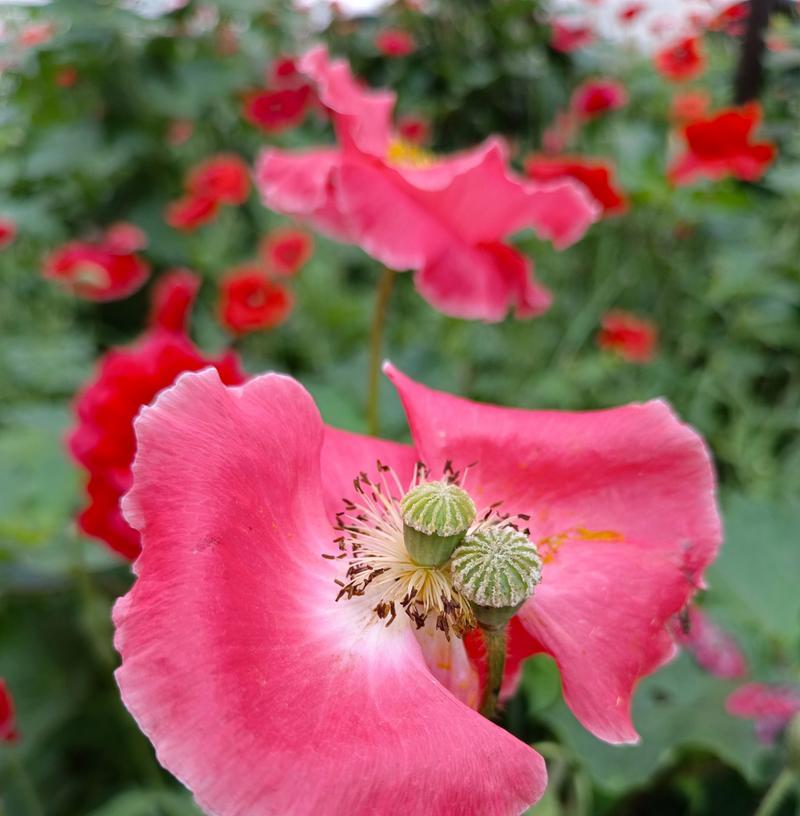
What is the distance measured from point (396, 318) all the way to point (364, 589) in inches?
66.1

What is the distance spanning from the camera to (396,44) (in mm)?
1731

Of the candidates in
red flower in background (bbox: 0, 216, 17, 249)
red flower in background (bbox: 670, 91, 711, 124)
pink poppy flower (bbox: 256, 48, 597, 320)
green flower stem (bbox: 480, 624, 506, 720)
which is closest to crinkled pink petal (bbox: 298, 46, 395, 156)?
pink poppy flower (bbox: 256, 48, 597, 320)

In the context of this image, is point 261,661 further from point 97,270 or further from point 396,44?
point 396,44

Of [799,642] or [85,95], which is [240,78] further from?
[799,642]

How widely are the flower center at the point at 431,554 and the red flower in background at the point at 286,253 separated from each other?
1.46 metres

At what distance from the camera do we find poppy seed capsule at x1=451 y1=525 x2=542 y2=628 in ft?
1.31

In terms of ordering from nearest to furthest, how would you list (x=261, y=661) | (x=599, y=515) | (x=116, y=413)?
(x=261, y=661)
(x=599, y=515)
(x=116, y=413)

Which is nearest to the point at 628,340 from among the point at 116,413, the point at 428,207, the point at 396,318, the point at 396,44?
the point at 396,318

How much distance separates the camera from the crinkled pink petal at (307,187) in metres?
0.89

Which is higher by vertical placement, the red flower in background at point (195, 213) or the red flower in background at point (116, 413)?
the red flower in background at point (116, 413)

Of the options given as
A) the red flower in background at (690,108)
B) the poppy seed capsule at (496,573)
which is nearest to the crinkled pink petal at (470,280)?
the poppy seed capsule at (496,573)

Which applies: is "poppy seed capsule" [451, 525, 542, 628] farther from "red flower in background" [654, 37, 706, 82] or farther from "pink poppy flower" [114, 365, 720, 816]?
"red flower in background" [654, 37, 706, 82]

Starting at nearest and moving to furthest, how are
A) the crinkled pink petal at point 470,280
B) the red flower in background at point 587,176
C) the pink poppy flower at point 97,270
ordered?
the crinkled pink petal at point 470,280 → the red flower in background at point 587,176 → the pink poppy flower at point 97,270

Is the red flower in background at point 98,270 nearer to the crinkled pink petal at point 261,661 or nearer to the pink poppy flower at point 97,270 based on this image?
the pink poppy flower at point 97,270
